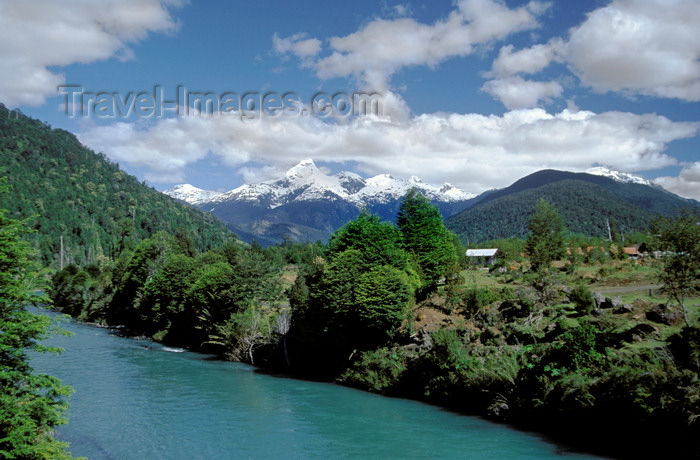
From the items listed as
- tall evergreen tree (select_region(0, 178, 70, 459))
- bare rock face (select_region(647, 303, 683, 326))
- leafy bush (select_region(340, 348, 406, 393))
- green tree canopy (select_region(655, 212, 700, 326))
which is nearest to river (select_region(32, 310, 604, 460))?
leafy bush (select_region(340, 348, 406, 393))

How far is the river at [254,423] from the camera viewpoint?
2452cm

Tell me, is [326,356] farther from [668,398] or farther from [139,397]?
[668,398]

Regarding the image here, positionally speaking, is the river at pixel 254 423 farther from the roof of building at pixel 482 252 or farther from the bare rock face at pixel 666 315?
the roof of building at pixel 482 252

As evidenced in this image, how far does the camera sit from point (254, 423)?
1151 inches

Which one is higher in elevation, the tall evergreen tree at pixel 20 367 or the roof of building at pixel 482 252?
the roof of building at pixel 482 252

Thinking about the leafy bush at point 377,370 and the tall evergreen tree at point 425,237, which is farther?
the tall evergreen tree at point 425,237

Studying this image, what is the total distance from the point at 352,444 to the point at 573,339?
13343mm

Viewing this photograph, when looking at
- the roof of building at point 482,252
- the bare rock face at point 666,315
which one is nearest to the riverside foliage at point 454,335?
the bare rock face at point 666,315

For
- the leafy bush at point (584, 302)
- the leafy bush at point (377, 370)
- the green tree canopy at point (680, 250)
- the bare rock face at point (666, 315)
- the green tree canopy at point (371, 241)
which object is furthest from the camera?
the green tree canopy at point (371, 241)

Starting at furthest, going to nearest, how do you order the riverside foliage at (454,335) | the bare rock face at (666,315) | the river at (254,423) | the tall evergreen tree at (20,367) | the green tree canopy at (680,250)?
the bare rock face at (666,315) → the green tree canopy at (680,250) → the river at (254,423) → the riverside foliage at (454,335) → the tall evergreen tree at (20,367)

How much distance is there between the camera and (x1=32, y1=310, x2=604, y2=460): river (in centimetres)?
2452

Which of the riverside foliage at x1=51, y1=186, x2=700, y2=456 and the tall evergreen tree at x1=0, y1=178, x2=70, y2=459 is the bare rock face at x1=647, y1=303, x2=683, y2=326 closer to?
the riverside foliage at x1=51, y1=186, x2=700, y2=456

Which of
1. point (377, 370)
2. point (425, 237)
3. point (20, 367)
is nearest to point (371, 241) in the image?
point (425, 237)

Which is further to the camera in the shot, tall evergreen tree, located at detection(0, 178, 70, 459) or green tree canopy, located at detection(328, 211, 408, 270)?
green tree canopy, located at detection(328, 211, 408, 270)
